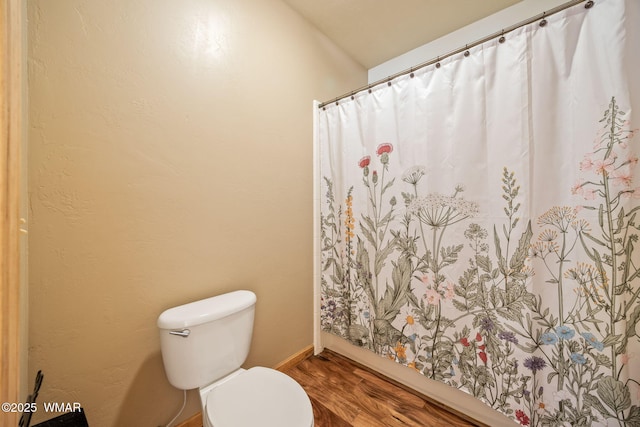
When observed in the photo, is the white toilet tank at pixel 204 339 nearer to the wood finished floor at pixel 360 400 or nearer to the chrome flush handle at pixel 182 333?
the chrome flush handle at pixel 182 333

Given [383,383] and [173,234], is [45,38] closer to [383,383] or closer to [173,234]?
[173,234]

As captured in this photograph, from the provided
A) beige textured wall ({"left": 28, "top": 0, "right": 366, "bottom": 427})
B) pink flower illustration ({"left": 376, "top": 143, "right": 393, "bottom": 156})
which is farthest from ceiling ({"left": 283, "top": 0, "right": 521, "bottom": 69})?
pink flower illustration ({"left": 376, "top": 143, "right": 393, "bottom": 156})

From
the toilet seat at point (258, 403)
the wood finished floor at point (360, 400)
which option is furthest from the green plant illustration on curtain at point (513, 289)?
the toilet seat at point (258, 403)

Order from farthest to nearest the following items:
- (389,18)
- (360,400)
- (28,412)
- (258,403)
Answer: (389,18)
(360,400)
(258,403)
(28,412)

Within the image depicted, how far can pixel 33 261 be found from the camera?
0.81 metres

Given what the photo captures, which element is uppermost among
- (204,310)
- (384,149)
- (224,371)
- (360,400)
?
(384,149)

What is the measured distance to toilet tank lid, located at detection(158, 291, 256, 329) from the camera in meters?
0.97

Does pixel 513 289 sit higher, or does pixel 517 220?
pixel 517 220

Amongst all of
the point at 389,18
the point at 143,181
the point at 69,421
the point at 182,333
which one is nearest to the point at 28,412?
the point at 69,421

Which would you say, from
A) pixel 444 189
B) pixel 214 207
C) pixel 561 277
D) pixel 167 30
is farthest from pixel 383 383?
pixel 167 30

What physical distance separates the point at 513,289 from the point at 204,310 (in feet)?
4.49

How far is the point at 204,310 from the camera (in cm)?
105

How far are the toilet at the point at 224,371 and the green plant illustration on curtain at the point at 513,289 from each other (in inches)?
30.1

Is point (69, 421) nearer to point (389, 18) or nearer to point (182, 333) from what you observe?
point (182, 333)
